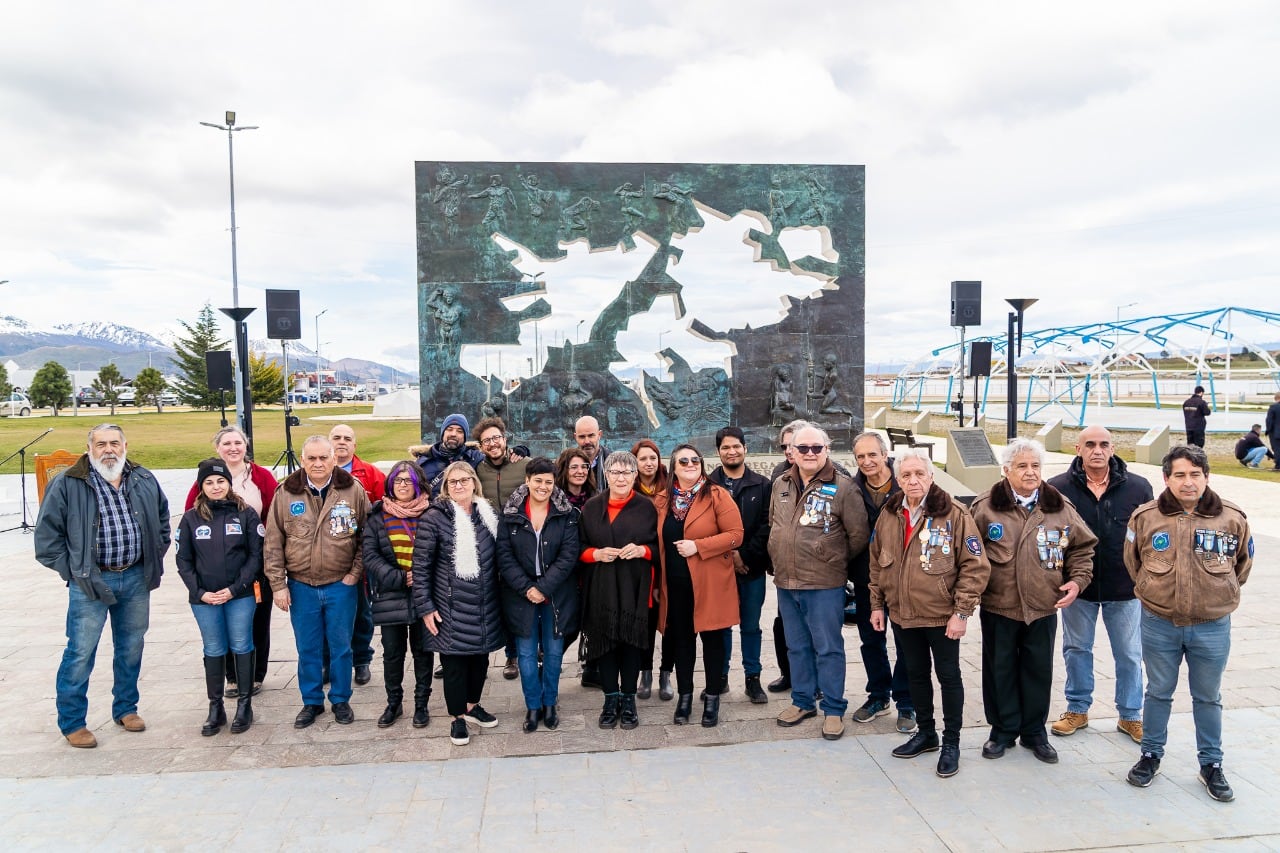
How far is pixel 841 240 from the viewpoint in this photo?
12359mm

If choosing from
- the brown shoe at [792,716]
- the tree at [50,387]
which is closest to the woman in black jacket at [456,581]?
the brown shoe at [792,716]

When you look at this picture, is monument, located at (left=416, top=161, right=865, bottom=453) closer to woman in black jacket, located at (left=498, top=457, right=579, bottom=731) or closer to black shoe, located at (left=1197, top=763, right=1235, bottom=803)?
woman in black jacket, located at (left=498, top=457, right=579, bottom=731)

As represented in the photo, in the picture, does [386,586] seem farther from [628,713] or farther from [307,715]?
[628,713]

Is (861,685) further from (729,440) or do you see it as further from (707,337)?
(707,337)

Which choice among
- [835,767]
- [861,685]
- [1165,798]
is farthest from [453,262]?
[1165,798]

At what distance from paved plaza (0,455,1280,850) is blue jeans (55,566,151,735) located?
0.17m

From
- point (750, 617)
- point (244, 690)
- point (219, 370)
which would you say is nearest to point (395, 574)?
point (244, 690)

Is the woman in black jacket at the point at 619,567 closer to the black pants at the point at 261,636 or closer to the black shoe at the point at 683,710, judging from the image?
the black shoe at the point at 683,710

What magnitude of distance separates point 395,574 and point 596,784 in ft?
4.95

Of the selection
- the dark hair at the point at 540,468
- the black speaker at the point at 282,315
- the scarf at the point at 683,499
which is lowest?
the scarf at the point at 683,499

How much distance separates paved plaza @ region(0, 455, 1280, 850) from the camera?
10.5 ft

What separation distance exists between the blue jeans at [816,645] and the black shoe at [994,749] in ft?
2.19

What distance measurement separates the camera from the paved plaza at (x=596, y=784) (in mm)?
3213

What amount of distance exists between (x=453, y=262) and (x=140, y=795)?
9.18m
